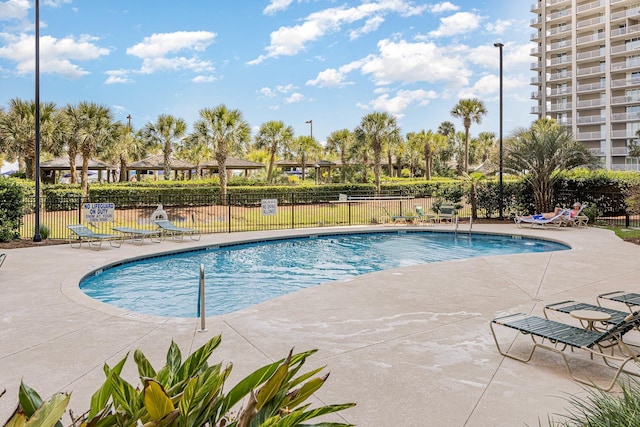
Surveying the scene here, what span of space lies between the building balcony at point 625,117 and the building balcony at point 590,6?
13.4 m

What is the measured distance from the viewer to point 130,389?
1.48 meters

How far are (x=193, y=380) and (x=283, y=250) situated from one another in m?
13.2

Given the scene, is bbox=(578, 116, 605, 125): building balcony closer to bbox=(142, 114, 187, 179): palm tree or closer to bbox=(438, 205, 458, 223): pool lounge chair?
bbox=(438, 205, 458, 223): pool lounge chair

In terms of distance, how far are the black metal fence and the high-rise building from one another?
37496mm

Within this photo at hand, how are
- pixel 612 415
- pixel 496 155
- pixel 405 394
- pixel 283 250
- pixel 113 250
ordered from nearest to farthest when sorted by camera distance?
pixel 612 415 < pixel 405 394 < pixel 113 250 < pixel 283 250 < pixel 496 155

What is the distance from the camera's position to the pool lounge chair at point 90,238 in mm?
13344

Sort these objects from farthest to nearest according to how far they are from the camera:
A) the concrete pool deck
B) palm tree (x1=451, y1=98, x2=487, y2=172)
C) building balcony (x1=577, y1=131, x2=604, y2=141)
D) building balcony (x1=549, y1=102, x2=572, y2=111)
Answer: building balcony (x1=549, y1=102, x2=572, y2=111)
building balcony (x1=577, y1=131, x2=604, y2=141)
palm tree (x1=451, y1=98, x2=487, y2=172)
the concrete pool deck

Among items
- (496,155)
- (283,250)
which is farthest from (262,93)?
(283,250)

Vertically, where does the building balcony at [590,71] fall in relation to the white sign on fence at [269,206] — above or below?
above

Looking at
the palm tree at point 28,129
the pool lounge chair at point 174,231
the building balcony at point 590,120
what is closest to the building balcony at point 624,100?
the building balcony at point 590,120

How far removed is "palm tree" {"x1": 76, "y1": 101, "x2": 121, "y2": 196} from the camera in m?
26.0

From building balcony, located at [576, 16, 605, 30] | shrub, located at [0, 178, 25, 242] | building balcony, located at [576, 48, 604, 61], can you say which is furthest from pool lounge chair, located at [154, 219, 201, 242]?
building balcony, located at [576, 16, 605, 30]

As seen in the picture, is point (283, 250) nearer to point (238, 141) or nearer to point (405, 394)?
point (405, 394)

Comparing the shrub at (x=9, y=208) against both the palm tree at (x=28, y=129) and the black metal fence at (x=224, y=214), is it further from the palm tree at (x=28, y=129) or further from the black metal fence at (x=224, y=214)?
the palm tree at (x=28, y=129)
